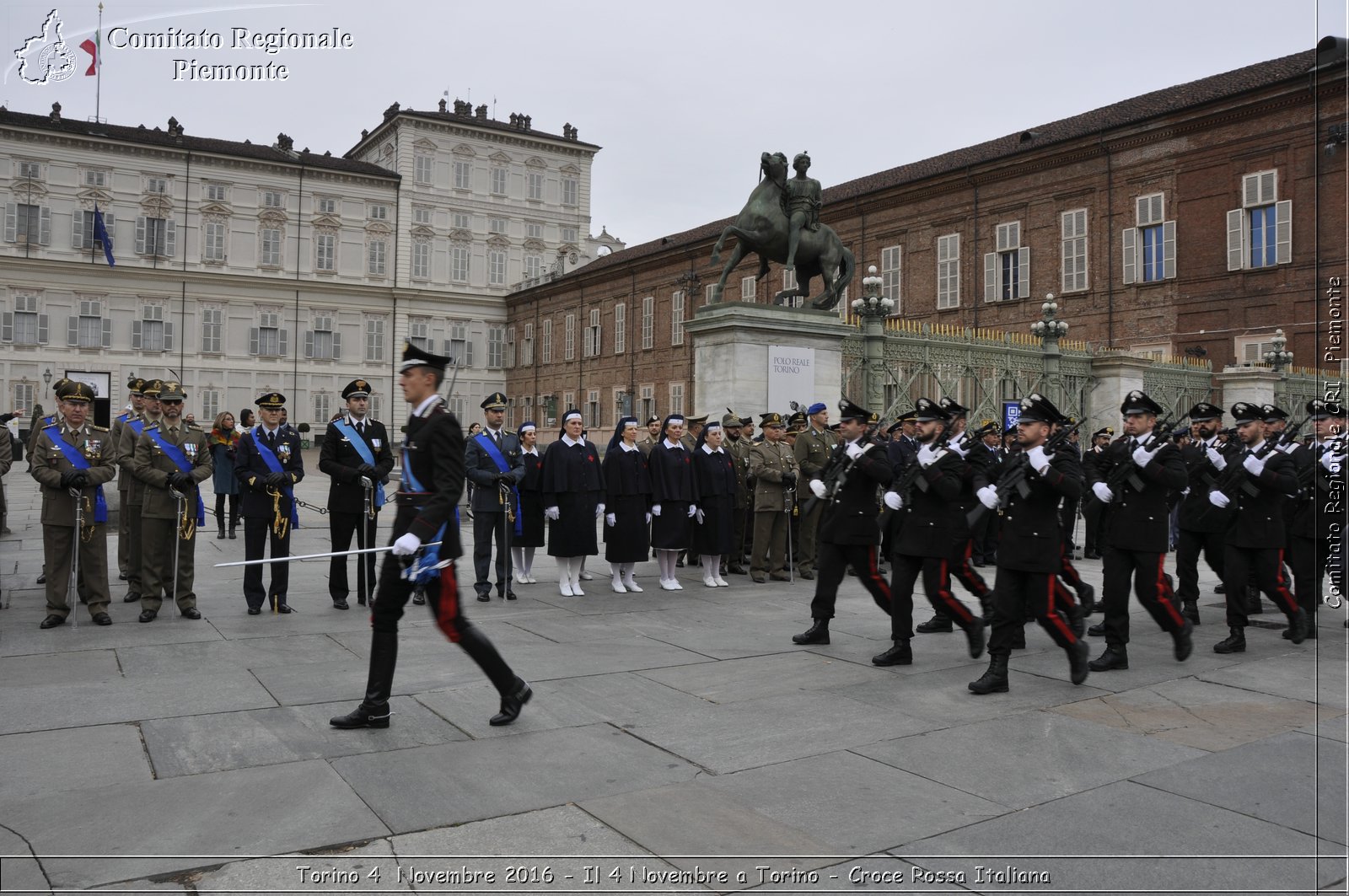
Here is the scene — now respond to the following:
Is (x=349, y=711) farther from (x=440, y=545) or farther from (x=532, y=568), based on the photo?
(x=532, y=568)

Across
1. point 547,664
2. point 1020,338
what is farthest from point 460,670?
point 1020,338

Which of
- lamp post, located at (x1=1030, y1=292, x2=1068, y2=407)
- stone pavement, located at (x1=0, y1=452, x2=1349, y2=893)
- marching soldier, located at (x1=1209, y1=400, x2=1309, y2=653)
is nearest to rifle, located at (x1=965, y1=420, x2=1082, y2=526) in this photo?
stone pavement, located at (x1=0, y1=452, x2=1349, y2=893)

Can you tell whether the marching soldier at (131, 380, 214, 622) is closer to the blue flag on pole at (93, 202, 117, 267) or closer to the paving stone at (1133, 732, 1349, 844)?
the paving stone at (1133, 732, 1349, 844)

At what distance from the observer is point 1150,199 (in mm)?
27562

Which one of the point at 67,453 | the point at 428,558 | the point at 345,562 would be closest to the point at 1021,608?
the point at 428,558

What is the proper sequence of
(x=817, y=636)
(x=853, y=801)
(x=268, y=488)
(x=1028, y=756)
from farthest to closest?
(x=268, y=488) → (x=817, y=636) → (x=1028, y=756) → (x=853, y=801)

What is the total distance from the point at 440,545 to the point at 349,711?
1241 millimetres

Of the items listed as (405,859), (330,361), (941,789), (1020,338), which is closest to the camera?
(405,859)

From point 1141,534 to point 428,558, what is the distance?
17.2 feet

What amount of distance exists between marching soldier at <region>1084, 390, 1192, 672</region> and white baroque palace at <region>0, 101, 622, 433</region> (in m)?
50.8

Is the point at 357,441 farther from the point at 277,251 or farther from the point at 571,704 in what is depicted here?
the point at 277,251

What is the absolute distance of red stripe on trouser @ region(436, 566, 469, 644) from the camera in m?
5.40

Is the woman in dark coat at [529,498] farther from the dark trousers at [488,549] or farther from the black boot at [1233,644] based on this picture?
the black boot at [1233,644]

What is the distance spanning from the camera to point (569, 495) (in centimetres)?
1060
